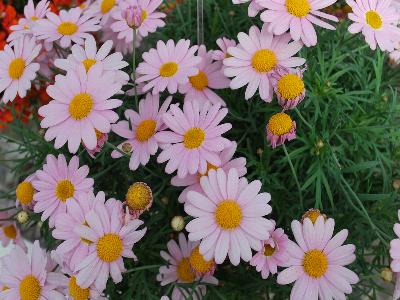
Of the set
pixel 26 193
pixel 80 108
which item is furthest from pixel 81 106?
pixel 26 193

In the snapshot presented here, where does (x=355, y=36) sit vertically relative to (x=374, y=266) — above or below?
above

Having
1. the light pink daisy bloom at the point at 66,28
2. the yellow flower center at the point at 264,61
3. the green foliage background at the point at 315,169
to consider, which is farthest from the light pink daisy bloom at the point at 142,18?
the yellow flower center at the point at 264,61

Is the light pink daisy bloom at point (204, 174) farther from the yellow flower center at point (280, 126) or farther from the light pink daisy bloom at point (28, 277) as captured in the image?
the light pink daisy bloom at point (28, 277)

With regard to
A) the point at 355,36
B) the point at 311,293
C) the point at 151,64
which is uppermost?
the point at 355,36

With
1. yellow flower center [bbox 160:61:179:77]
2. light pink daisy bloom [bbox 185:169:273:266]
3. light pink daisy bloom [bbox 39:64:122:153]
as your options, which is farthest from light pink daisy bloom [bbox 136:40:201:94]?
light pink daisy bloom [bbox 185:169:273:266]

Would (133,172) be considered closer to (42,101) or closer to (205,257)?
(205,257)

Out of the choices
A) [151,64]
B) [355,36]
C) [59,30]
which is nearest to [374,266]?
[355,36]

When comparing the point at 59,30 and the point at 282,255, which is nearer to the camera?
the point at 282,255

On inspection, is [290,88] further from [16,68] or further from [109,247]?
[16,68]
